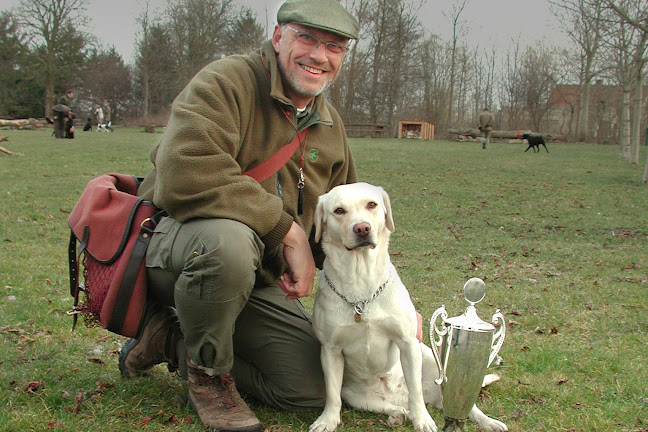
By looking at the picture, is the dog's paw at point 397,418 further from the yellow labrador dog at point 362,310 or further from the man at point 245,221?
the man at point 245,221

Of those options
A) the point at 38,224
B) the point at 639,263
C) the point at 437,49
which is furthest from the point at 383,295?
the point at 437,49

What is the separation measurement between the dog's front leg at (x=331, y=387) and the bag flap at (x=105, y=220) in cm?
105

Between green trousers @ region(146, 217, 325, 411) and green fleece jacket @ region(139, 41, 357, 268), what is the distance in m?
0.10

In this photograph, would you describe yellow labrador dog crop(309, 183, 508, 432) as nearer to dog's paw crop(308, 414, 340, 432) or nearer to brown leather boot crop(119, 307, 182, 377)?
dog's paw crop(308, 414, 340, 432)

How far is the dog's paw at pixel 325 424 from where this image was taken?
2778 mm

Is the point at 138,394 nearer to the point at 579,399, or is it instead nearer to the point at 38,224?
the point at 579,399

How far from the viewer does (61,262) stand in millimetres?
6246

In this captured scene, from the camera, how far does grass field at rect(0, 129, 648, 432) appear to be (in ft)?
9.43

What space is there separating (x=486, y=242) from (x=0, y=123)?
101 ft

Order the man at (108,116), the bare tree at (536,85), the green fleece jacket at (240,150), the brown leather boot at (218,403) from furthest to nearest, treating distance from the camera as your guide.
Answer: the bare tree at (536,85) → the man at (108,116) → the brown leather boot at (218,403) → the green fleece jacket at (240,150)

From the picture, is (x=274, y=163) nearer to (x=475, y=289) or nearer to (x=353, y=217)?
(x=353, y=217)

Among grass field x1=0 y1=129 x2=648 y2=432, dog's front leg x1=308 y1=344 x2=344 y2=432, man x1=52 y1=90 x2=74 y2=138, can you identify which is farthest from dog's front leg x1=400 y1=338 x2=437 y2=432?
man x1=52 y1=90 x2=74 y2=138

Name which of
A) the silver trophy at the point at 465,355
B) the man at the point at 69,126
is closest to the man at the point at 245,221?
the silver trophy at the point at 465,355

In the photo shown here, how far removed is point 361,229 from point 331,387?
764mm
